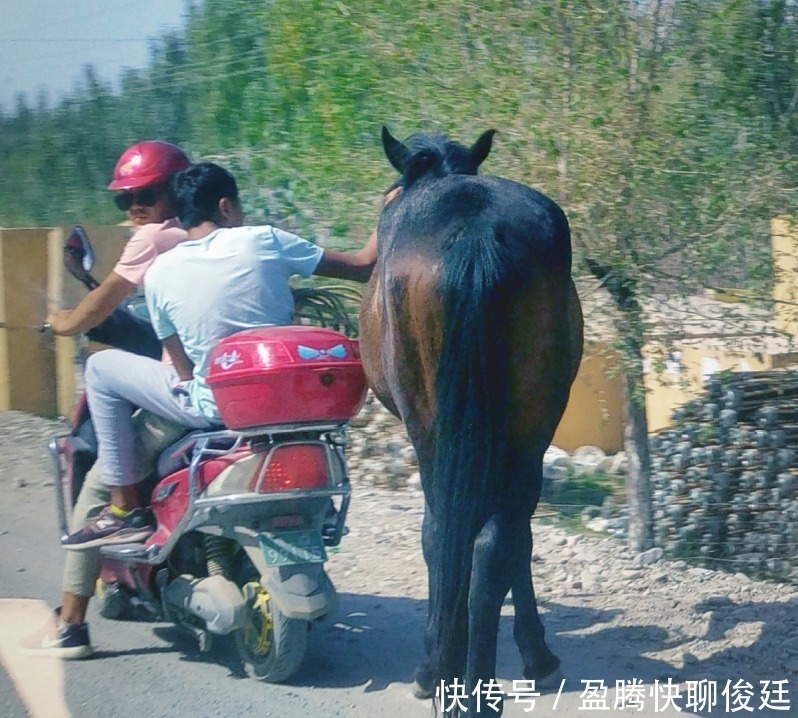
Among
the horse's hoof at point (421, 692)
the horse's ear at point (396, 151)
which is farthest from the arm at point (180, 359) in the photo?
the horse's hoof at point (421, 692)

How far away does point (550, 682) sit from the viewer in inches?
173

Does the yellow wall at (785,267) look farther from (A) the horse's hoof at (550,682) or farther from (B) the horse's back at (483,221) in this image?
(A) the horse's hoof at (550,682)

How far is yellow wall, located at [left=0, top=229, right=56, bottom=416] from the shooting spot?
991 centimetres

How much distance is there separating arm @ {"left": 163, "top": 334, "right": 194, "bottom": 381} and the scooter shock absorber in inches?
26.5

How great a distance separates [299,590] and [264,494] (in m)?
0.37

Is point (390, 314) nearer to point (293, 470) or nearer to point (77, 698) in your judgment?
point (293, 470)

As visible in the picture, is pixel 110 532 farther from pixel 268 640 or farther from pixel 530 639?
pixel 530 639

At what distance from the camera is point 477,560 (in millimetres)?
3766

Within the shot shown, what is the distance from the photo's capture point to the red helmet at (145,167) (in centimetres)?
481

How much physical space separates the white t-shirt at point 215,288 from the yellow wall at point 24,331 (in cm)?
579

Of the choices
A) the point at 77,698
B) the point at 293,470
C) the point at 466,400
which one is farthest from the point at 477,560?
the point at 77,698

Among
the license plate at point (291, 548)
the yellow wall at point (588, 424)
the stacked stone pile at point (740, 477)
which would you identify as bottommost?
the yellow wall at point (588, 424)

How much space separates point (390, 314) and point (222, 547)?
1.39 meters

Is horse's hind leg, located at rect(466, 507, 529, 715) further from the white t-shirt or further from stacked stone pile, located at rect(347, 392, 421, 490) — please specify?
stacked stone pile, located at rect(347, 392, 421, 490)
